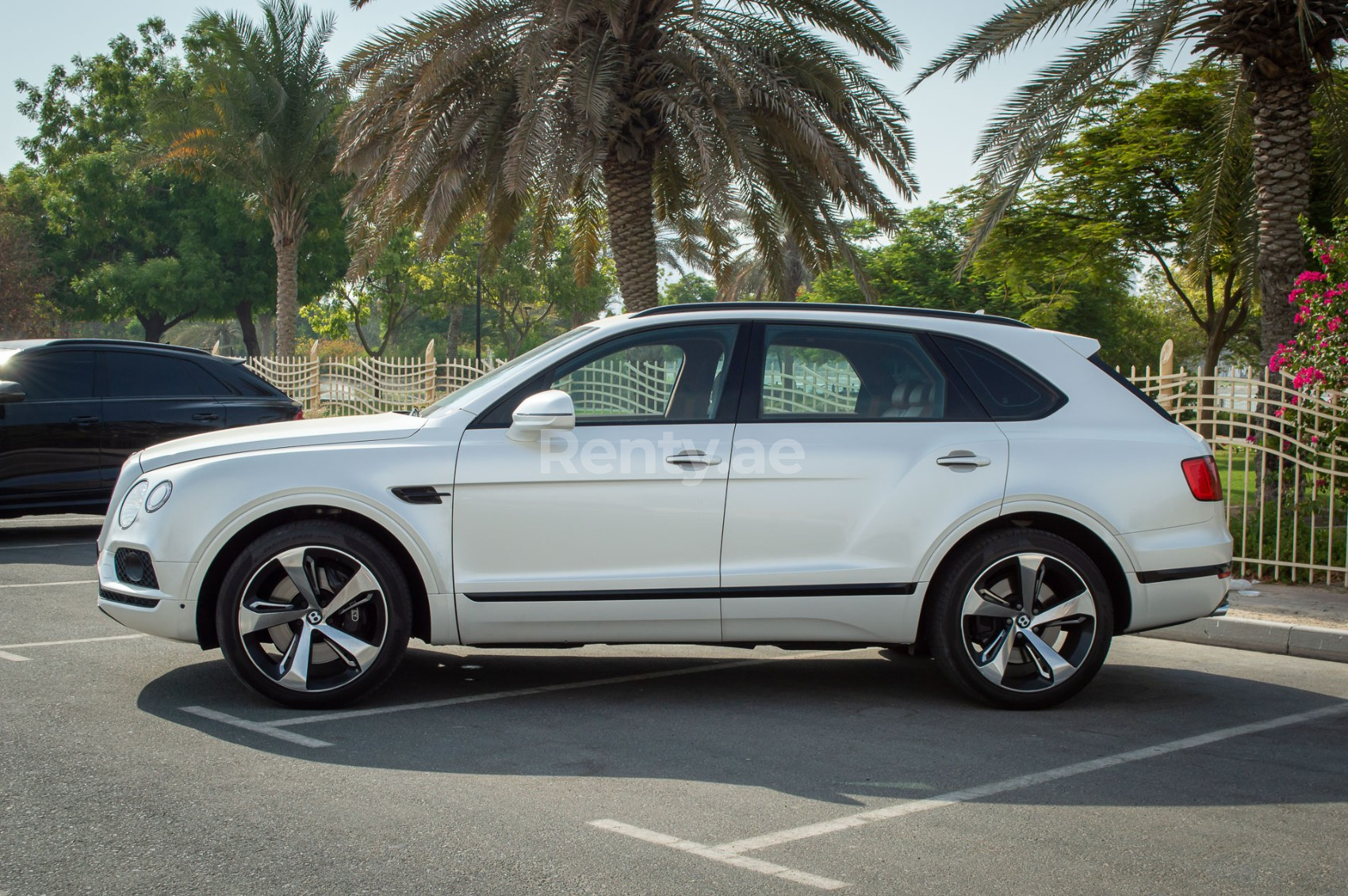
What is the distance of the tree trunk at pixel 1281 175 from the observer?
12.0 metres

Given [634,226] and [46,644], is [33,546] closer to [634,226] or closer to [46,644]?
[46,644]

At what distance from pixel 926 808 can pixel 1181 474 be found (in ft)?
7.45

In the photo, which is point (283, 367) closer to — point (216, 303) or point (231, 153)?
point (231, 153)

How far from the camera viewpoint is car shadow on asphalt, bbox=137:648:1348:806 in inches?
183

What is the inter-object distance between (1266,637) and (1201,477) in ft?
7.64

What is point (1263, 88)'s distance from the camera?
39.6 feet

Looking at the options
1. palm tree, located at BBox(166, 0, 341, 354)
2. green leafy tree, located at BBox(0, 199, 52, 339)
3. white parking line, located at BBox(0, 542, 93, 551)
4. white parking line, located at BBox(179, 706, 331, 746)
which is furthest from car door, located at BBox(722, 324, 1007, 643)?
green leafy tree, located at BBox(0, 199, 52, 339)

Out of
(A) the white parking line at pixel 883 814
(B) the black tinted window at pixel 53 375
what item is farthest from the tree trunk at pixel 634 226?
(A) the white parking line at pixel 883 814

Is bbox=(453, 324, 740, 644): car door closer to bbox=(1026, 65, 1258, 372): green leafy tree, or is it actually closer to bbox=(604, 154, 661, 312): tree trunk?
bbox=(604, 154, 661, 312): tree trunk

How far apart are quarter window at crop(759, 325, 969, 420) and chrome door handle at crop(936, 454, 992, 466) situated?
0.67 ft

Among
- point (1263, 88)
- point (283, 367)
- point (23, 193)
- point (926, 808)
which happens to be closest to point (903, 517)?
point (926, 808)

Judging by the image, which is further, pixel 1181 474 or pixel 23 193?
pixel 23 193

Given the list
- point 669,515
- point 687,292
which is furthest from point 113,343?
point 687,292

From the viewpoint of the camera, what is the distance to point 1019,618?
556 cm
